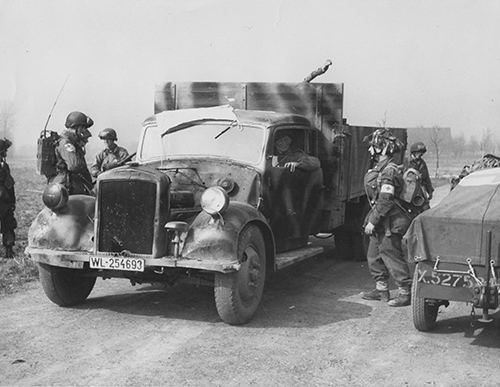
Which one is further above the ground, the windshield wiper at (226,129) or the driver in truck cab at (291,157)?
the windshield wiper at (226,129)

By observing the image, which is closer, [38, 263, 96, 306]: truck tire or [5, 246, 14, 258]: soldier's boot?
[38, 263, 96, 306]: truck tire

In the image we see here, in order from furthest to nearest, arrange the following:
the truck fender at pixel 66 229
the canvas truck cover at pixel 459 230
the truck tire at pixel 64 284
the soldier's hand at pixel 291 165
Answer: the soldier's hand at pixel 291 165, the truck tire at pixel 64 284, the truck fender at pixel 66 229, the canvas truck cover at pixel 459 230

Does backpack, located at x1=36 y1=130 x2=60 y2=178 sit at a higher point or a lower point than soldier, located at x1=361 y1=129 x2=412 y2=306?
higher

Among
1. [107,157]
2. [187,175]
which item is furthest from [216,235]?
[107,157]

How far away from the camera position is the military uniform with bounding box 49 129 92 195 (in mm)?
8062

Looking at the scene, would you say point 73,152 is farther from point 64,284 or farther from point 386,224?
point 386,224

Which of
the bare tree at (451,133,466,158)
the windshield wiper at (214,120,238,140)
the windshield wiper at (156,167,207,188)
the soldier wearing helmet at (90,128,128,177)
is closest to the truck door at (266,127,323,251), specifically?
the windshield wiper at (214,120,238,140)

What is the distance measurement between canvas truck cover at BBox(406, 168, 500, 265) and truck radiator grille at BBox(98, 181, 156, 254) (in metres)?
2.33

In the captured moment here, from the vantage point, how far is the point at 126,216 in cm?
644

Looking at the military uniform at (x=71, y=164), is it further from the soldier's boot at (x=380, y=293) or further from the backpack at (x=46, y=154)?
the soldier's boot at (x=380, y=293)

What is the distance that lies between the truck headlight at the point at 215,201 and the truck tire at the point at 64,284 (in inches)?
66.3

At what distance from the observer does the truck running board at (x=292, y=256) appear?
7170mm

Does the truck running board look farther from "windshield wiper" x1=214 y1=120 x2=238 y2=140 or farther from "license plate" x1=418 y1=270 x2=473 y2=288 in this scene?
"license plate" x1=418 y1=270 x2=473 y2=288

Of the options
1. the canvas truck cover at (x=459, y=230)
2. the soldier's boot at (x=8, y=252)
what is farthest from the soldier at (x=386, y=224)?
the soldier's boot at (x=8, y=252)
